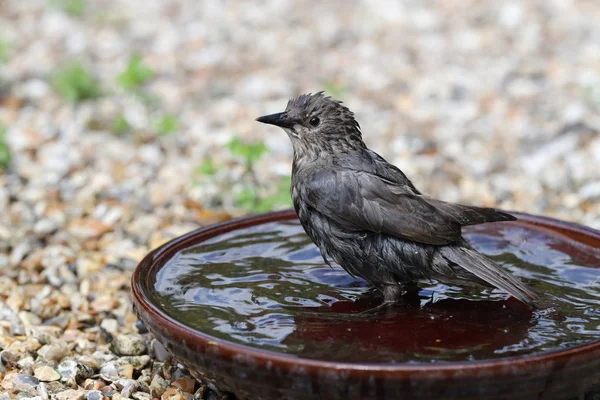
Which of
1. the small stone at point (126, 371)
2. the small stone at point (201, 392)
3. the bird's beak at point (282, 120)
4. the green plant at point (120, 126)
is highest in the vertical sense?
the bird's beak at point (282, 120)

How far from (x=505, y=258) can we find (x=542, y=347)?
1143 millimetres

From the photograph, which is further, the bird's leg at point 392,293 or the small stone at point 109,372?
the small stone at point 109,372

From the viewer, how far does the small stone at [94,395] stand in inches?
142

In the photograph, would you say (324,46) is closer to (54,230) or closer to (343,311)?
(54,230)

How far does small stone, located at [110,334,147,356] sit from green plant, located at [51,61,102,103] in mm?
3968

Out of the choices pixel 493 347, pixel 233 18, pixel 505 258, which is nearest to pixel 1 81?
pixel 233 18

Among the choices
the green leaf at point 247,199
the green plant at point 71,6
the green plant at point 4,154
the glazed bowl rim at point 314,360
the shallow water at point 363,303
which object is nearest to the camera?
the glazed bowl rim at point 314,360

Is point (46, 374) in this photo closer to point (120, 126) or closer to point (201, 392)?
point (201, 392)

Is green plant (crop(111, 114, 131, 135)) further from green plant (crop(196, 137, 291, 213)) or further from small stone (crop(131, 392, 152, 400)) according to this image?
small stone (crop(131, 392, 152, 400))

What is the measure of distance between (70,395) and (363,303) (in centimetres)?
124

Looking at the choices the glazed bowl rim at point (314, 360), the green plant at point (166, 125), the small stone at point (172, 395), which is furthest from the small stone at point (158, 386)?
the green plant at point (166, 125)

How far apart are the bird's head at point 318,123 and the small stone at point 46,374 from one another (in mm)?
1445

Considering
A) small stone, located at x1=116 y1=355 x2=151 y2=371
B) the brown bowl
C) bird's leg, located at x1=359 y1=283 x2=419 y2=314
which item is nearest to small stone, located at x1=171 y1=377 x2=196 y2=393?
small stone, located at x1=116 y1=355 x2=151 y2=371

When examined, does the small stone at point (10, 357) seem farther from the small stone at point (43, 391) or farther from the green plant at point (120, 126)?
the green plant at point (120, 126)
